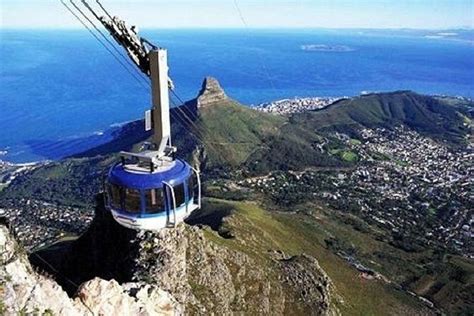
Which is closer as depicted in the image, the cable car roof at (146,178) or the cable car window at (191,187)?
the cable car roof at (146,178)

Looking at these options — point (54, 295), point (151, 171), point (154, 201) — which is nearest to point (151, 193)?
point (154, 201)

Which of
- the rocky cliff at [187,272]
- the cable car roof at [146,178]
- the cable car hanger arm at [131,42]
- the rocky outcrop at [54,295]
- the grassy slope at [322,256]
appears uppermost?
the cable car hanger arm at [131,42]

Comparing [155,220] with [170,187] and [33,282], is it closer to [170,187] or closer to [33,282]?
[170,187]

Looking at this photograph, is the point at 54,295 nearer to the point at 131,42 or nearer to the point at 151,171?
the point at 151,171

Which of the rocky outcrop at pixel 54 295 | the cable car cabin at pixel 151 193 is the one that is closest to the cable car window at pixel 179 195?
the cable car cabin at pixel 151 193

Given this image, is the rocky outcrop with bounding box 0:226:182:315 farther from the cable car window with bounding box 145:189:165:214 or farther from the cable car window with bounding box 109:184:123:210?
the cable car window with bounding box 145:189:165:214

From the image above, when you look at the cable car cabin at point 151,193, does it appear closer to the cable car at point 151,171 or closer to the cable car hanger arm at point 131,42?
the cable car at point 151,171

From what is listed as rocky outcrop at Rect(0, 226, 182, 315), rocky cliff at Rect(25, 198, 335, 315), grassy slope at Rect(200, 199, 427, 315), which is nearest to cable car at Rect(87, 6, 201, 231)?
rocky outcrop at Rect(0, 226, 182, 315)
